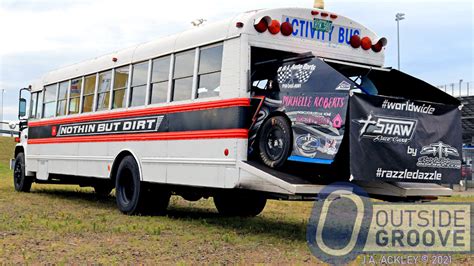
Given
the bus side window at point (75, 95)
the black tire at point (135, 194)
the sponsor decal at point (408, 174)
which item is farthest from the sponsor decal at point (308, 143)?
the bus side window at point (75, 95)

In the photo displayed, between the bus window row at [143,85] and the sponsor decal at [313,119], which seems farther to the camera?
the bus window row at [143,85]

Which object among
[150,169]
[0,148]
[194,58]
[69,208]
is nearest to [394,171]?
[194,58]

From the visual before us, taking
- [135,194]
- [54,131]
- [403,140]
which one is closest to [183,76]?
[135,194]

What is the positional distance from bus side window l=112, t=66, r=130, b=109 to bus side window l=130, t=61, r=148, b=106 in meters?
0.24

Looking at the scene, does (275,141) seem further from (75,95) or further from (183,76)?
(75,95)

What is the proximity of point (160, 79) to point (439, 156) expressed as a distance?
4.48 m

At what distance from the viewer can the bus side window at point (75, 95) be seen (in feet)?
39.8

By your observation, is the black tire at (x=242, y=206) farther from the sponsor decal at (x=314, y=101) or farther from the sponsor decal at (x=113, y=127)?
the sponsor decal at (x=314, y=101)

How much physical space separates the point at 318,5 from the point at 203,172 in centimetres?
288

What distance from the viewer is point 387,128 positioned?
680 cm

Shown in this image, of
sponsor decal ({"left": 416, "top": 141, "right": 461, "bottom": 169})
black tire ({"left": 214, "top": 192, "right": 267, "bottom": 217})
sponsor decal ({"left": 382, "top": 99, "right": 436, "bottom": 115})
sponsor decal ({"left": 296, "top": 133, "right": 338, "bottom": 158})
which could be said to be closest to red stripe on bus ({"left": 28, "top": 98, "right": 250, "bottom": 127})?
sponsor decal ({"left": 296, "top": 133, "right": 338, "bottom": 158})

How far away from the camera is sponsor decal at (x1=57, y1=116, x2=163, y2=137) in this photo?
9.61m

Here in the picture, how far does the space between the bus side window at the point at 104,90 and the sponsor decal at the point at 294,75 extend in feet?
14.7

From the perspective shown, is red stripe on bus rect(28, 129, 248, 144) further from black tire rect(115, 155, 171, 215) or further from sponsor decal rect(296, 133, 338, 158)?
sponsor decal rect(296, 133, 338, 158)
